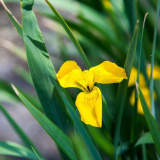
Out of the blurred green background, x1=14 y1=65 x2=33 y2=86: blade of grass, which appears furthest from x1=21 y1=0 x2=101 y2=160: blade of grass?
x1=14 y1=65 x2=33 y2=86: blade of grass

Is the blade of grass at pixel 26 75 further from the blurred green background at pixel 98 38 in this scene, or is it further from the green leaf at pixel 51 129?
the green leaf at pixel 51 129

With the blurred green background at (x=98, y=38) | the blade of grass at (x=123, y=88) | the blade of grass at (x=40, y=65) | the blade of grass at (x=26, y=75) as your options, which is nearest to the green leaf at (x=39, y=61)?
the blade of grass at (x=40, y=65)

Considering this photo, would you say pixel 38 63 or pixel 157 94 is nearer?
pixel 38 63

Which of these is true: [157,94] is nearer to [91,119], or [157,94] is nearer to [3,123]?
[91,119]

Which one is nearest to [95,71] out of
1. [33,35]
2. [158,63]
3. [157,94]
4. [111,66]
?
[111,66]

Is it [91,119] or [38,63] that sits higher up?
[38,63]

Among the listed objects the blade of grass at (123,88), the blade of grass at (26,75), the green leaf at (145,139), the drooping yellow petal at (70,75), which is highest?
the blade of grass at (26,75)
